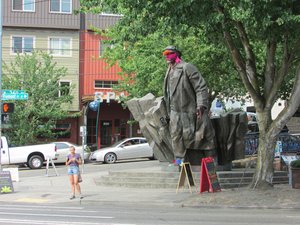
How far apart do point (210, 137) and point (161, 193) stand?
2.58m

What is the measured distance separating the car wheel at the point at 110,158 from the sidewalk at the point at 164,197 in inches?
428

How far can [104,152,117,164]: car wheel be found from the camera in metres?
28.6

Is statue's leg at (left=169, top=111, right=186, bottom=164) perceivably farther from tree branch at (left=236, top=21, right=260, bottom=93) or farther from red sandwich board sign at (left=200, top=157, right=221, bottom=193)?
tree branch at (left=236, top=21, right=260, bottom=93)

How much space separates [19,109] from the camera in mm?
30484

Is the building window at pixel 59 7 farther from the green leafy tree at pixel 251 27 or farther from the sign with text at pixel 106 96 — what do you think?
the green leafy tree at pixel 251 27

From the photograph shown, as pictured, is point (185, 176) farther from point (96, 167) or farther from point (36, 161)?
point (36, 161)

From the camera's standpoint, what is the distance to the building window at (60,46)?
3603 centimetres

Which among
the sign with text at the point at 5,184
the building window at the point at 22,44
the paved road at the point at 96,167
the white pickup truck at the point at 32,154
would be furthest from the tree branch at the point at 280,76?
the building window at the point at 22,44

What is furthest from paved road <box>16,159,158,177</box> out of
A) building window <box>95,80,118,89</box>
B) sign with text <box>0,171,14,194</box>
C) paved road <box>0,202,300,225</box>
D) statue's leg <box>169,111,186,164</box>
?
paved road <box>0,202,300,225</box>

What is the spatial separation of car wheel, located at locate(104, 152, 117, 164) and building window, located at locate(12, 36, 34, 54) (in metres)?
11.6

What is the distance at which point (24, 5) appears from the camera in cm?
3559

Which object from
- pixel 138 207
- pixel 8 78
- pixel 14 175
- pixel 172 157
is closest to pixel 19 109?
pixel 8 78

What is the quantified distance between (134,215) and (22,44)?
27377 mm

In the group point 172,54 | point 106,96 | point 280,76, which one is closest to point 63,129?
point 106,96
